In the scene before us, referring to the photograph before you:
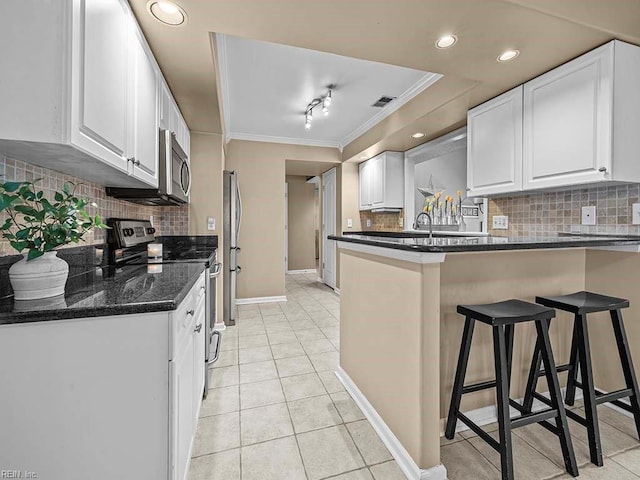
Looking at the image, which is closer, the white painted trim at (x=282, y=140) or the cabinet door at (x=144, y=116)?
the cabinet door at (x=144, y=116)

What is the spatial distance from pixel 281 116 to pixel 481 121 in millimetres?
2270

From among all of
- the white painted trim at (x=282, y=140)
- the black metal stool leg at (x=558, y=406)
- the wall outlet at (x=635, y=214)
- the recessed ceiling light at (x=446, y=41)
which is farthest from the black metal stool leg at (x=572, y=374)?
the white painted trim at (x=282, y=140)

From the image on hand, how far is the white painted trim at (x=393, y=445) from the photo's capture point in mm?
1357

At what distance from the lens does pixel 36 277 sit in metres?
1.06

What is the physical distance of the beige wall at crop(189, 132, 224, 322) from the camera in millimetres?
3395

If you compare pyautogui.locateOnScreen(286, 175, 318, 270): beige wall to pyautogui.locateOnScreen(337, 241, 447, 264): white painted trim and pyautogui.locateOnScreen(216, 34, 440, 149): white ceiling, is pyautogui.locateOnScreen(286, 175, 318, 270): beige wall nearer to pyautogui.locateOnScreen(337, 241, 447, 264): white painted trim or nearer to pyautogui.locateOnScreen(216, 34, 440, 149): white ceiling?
pyautogui.locateOnScreen(216, 34, 440, 149): white ceiling

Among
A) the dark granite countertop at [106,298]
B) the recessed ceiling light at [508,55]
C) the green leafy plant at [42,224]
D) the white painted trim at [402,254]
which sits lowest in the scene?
the dark granite countertop at [106,298]

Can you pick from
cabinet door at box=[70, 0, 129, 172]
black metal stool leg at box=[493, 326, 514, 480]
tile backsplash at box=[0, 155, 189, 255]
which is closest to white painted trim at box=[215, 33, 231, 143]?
cabinet door at box=[70, 0, 129, 172]

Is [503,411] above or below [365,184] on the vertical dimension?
below

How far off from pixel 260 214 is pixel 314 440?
3.38 meters

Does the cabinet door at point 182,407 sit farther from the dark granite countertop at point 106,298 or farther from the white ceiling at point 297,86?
the white ceiling at point 297,86

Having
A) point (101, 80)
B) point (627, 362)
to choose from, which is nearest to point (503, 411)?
point (627, 362)

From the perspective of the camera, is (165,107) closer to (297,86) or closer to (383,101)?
(297,86)

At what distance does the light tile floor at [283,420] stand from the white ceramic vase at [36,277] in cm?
107
